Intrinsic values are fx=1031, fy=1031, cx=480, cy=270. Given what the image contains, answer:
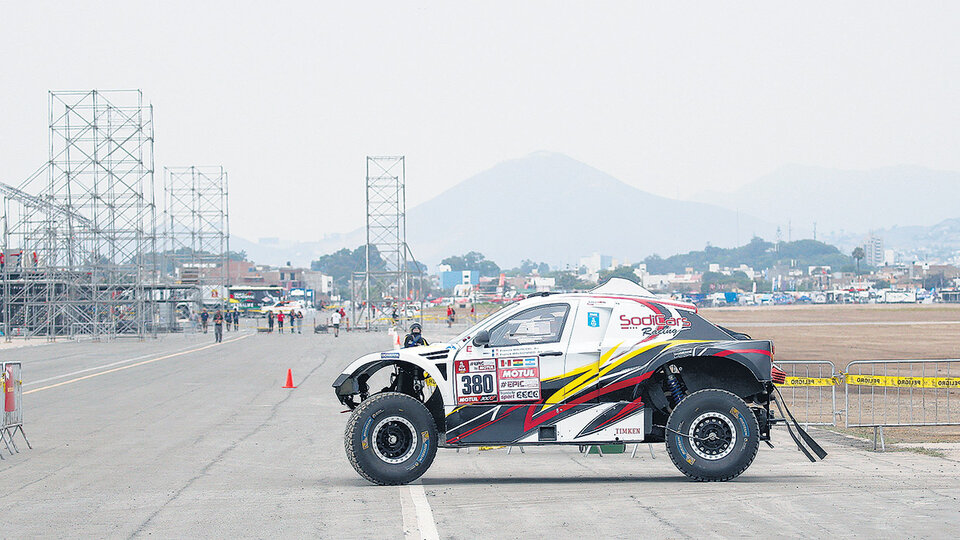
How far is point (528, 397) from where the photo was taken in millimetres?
10883

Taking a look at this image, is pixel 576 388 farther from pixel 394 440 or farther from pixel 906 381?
pixel 906 381

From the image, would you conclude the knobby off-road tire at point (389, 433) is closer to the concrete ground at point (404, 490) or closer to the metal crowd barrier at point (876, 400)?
the concrete ground at point (404, 490)

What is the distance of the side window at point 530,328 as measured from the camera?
1105 centimetres

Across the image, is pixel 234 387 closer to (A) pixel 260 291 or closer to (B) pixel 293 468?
(B) pixel 293 468

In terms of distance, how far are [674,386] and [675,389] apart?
0.12 ft

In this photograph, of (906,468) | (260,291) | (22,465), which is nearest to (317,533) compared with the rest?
(22,465)

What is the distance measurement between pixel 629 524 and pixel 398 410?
301 cm

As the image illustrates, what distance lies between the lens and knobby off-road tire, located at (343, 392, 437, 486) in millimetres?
10586

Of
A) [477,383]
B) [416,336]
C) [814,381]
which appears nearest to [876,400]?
[814,381]

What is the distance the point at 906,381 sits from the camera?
1498 cm

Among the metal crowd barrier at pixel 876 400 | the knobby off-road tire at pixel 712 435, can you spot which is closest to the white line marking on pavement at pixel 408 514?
the knobby off-road tire at pixel 712 435

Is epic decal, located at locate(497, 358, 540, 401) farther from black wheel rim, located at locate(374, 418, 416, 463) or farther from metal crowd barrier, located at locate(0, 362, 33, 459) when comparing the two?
metal crowd barrier, located at locate(0, 362, 33, 459)

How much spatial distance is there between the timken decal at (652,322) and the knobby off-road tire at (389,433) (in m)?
2.35

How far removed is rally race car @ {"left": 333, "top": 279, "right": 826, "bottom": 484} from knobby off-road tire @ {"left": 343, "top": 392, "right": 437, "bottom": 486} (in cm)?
1
